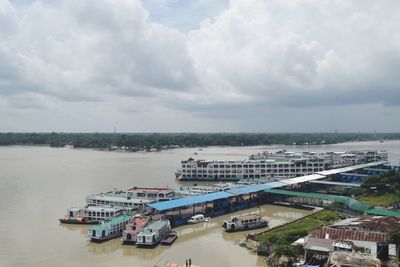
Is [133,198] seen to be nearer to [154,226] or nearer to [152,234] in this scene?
[154,226]

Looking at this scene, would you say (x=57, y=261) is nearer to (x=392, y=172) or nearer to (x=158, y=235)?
(x=158, y=235)

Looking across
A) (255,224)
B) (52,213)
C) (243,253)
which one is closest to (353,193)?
(255,224)

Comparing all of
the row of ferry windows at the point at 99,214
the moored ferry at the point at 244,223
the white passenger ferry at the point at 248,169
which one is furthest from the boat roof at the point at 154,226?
the white passenger ferry at the point at 248,169

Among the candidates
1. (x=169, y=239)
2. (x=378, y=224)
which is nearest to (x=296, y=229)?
(x=378, y=224)

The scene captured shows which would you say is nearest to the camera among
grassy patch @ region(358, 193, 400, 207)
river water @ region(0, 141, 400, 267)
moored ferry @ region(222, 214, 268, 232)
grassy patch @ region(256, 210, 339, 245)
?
river water @ region(0, 141, 400, 267)

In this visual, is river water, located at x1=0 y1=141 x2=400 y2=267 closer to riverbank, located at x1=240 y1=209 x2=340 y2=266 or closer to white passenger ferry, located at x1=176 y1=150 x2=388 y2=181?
riverbank, located at x1=240 y1=209 x2=340 y2=266

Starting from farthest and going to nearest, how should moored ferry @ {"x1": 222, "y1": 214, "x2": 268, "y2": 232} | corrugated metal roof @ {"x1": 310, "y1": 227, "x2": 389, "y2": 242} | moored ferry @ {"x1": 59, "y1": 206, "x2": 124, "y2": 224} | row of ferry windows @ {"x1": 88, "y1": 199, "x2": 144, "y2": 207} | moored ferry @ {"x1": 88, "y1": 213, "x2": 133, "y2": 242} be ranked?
1. row of ferry windows @ {"x1": 88, "y1": 199, "x2": 144, "y2": 207}
2. moored ferry @ {"x1": 59, "y1": 206, "x2": 124, "y2": 224}
3. moored ferry @ {"x1": 222, "y1": 214, "x2": 268, "y2": 232}
4. moored ferry @ {"x1": 88, "y1": 213, "x2": 133, "y2": 242}
5. corrugated metal roof @ {"x1": 310, "y1": 227, "x2": 389, "y2": 242}

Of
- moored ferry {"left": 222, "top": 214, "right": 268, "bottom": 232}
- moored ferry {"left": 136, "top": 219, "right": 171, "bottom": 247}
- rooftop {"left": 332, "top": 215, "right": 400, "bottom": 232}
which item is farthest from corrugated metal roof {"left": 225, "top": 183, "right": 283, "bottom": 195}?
rooftop {"left": 332, "top": 215, "right": 400, "bottom": 232}
